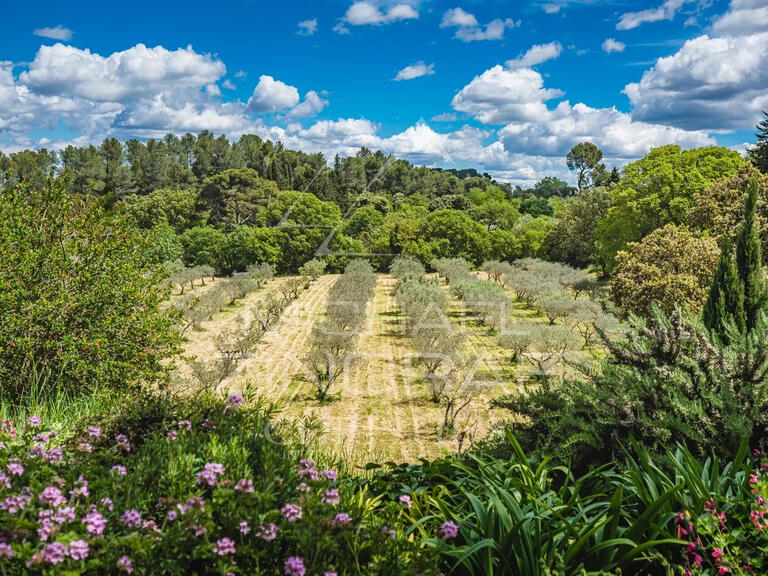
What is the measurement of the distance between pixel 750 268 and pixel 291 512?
38.9ft

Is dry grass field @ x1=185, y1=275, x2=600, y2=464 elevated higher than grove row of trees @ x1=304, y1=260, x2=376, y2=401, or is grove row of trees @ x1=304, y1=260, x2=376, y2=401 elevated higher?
grove row of trees @ x1=304, y1=260, x2=376, y2=401

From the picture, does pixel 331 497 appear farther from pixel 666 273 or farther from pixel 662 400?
pixel 666 273

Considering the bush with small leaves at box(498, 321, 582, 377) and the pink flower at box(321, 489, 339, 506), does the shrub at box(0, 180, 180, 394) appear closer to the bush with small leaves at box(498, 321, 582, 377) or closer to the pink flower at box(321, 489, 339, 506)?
the pink flower at box(321, 489, 339, 506)

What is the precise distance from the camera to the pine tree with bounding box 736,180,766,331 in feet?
34.0

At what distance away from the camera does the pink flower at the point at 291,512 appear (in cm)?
208

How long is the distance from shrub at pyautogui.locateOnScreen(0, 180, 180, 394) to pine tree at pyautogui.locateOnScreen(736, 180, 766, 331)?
1200 centimetres

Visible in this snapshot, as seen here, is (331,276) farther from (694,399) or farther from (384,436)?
(694,399)

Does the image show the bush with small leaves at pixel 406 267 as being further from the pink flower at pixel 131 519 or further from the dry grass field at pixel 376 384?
the pink flower at pixel 131 519

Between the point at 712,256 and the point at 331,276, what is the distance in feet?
121

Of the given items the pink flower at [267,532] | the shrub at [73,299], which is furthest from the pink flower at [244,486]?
the shrub at [73,299]

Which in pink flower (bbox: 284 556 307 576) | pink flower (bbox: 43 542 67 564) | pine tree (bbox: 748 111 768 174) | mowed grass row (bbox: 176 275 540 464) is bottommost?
mowed grass row (bbox: 176 275 540 464)

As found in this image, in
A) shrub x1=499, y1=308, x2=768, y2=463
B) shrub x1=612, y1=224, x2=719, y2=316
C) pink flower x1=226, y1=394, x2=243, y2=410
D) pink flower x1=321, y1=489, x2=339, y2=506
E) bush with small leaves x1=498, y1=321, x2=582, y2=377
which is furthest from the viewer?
bush with small leaves x1=498, y1=321, x2=582, y2=377

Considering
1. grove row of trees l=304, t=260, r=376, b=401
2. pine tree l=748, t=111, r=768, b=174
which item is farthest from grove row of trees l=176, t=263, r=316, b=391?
pine tree l=748, t=111, r=768, b=174

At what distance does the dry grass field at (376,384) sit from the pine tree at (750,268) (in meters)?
6.56
